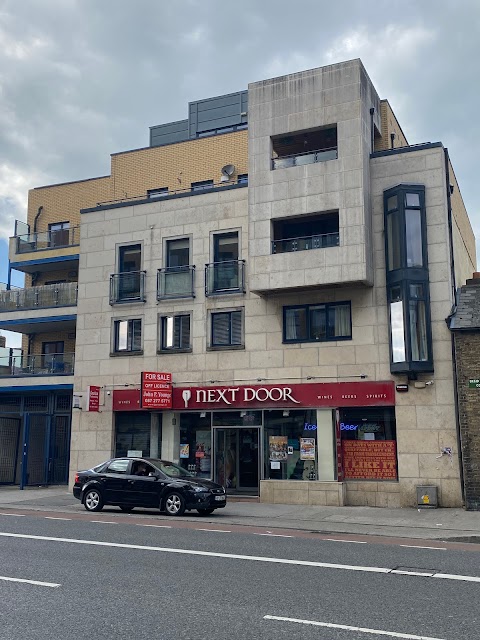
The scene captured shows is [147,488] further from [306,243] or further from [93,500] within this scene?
[306,243]

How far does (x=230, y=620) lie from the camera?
7.05m

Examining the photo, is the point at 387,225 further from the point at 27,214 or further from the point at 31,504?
the point at 27,214

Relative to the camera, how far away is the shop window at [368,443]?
65.6ft

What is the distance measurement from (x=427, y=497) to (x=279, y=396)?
17.5ft

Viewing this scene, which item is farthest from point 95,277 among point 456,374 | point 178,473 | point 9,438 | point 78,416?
point 456,374

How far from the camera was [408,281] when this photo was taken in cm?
1991

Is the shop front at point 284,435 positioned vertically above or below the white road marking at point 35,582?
above

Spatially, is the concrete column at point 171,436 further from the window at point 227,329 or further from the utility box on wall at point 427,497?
the utility box on wall at point 427,497

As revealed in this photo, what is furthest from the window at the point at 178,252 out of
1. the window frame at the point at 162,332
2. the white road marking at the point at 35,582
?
the white road marking at the point at 35,582

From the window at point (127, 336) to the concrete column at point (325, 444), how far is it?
718 cm

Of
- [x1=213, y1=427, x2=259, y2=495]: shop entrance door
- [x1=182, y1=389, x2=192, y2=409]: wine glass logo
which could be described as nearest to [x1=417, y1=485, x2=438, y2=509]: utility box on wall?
[x1=213, y1=427, x2=259, y2=495]: shop entrance door

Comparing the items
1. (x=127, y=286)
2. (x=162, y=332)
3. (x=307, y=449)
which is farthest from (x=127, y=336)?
(x=307, y=449)

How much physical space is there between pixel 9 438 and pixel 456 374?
18.4m

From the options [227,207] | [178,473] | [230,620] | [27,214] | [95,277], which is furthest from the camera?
[27,214]
